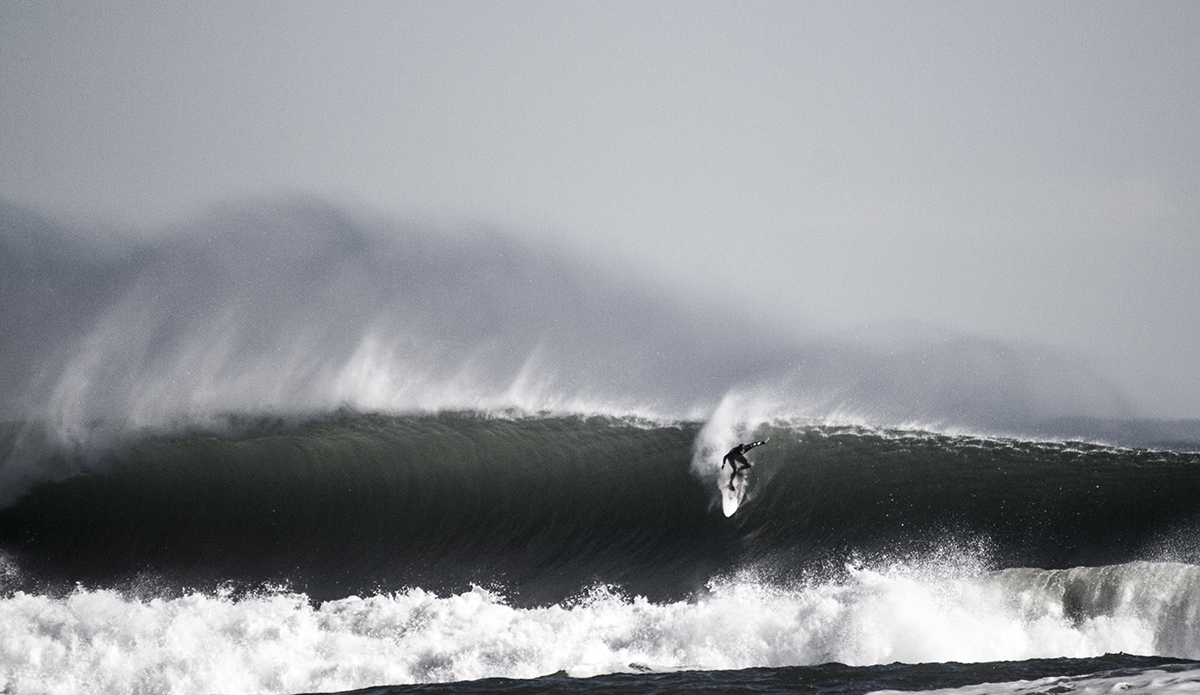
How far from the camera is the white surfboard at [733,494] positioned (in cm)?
1048

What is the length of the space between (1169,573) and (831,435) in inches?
179

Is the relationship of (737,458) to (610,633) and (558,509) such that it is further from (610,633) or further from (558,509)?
(610,633)

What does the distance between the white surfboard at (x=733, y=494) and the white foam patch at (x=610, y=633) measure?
1.72 m

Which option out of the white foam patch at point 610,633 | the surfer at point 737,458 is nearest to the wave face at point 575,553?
the white foam patch at point 610,633

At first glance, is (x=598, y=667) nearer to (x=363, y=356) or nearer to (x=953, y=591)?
(x=953, y=591)

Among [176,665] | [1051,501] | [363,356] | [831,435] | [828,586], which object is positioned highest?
[363,356]

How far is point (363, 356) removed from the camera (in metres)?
14.2

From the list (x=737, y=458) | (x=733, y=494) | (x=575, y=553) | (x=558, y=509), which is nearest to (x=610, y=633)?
(x=575, y=553)

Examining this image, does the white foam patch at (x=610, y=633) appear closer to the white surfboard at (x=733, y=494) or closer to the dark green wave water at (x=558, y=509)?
the dark green wave water at (x=558, y=509)

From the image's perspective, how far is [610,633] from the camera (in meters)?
8.05

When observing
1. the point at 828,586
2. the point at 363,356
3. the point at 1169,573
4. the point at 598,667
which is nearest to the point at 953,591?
the point at 828,586

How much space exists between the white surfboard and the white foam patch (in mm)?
1720

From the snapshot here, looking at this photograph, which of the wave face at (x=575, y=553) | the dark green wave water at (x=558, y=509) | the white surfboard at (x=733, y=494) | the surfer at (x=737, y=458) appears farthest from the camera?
the surfer at (x=737, y=458)

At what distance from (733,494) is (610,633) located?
314 cm
